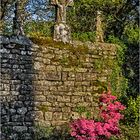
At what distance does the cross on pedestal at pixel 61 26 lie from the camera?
1277 centimetres

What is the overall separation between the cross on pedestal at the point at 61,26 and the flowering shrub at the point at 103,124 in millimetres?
1715

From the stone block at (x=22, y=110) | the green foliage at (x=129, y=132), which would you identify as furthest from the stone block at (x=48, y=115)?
the green foliage at (x=129, y=132)

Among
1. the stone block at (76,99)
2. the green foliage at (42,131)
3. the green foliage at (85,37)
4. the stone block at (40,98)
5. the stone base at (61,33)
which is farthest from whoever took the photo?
the green foliage at (85,37)

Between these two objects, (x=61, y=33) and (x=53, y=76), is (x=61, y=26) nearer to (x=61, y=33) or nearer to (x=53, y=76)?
(x=61, y=33)

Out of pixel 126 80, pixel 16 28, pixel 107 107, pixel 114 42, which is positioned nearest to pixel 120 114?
pixel 107 107

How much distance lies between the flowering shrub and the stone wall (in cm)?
27

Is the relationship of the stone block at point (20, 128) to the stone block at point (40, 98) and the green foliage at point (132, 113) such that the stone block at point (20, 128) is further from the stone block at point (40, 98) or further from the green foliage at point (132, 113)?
the green foliage at point (132, 113)

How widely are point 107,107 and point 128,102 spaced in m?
0.75

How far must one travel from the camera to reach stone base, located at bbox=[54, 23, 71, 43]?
12742mm

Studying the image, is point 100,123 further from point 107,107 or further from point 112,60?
point 112,60

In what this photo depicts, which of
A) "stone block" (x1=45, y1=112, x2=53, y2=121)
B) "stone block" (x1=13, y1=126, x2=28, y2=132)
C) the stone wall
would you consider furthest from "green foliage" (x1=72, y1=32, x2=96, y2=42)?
"stone block" (x1=13, y1=126, x2=28, y2=132)

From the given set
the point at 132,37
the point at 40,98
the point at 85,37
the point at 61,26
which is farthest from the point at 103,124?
the point at 132,37

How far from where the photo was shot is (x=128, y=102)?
43.6 feet

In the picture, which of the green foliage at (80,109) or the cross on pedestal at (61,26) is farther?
the cross on pedestal at (61,26)
